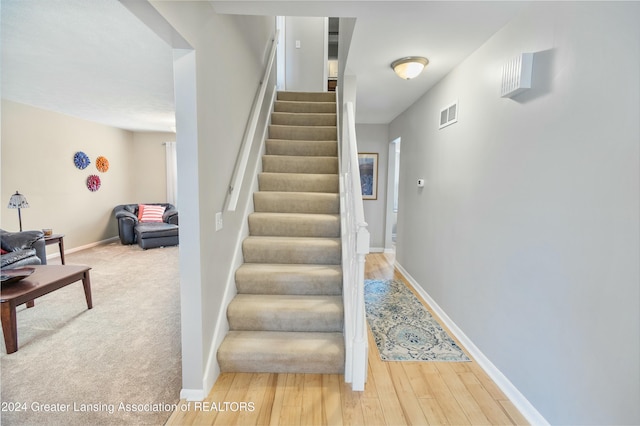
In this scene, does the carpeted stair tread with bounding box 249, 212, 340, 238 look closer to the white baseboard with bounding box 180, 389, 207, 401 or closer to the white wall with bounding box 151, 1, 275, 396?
the white wall with bounding box 151, 1, 275, 396

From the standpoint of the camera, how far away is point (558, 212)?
1387 mm

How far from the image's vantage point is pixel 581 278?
1253 millimetres

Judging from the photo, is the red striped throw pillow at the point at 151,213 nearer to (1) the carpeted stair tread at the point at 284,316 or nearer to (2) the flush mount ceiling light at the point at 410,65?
(1) the carpeted stair tread at the point at 284,316

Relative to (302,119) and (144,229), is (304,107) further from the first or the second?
(144,229)

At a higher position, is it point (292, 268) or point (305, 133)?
point (305, 133)

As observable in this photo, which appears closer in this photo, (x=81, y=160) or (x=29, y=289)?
(x=29, y=289)

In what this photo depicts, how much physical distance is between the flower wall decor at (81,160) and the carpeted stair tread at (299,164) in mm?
4132

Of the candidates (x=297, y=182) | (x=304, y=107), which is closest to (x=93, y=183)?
(x=304, y=107)

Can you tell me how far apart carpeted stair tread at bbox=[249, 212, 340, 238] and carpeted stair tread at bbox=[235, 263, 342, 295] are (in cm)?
47

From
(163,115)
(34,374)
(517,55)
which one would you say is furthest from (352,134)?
(163,115)

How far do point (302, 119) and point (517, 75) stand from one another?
8.88 ft

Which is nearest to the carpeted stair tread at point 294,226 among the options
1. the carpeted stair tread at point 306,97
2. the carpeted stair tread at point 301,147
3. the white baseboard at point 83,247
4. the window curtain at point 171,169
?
the carpeted stair tread at point 301,147

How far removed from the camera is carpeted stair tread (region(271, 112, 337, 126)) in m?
3.80

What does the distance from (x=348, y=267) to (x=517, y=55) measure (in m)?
1.72
